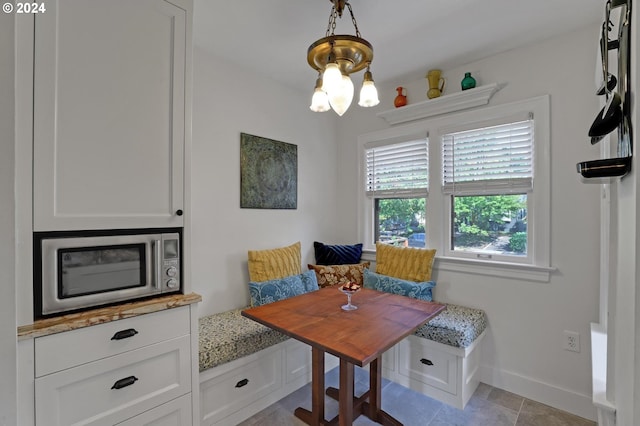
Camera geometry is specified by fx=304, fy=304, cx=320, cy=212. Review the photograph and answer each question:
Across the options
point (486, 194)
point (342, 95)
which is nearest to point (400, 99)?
point (486, 194)

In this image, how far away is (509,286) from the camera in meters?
2.34

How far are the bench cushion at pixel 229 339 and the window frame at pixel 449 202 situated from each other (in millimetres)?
1482

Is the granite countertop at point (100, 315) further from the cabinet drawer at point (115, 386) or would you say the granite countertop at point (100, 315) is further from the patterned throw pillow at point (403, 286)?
the patterned throw pillow at point (403, 286)

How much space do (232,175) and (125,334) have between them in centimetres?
148

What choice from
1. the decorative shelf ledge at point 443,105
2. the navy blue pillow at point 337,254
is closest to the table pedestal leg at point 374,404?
the navy blue pillow at point 337,254

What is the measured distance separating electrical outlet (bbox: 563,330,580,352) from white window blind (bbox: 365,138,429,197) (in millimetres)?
1462

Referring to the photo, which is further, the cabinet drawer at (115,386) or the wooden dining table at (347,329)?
the wooden dining table at (347,329)

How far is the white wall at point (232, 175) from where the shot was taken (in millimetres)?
2344

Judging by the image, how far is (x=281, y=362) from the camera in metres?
2.21

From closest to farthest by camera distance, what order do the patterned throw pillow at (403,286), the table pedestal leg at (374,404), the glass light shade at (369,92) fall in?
1. the glass light shade at (369,92)
2. the table pedestal leg at (374,404)
3. the patterned throw pillow at (403,286)

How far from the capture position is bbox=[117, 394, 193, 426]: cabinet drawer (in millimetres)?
1403

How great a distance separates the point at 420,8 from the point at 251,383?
2614 mm

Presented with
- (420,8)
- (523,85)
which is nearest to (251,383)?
(420,8)

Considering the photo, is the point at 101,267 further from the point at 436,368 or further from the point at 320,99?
the point at 436,368
